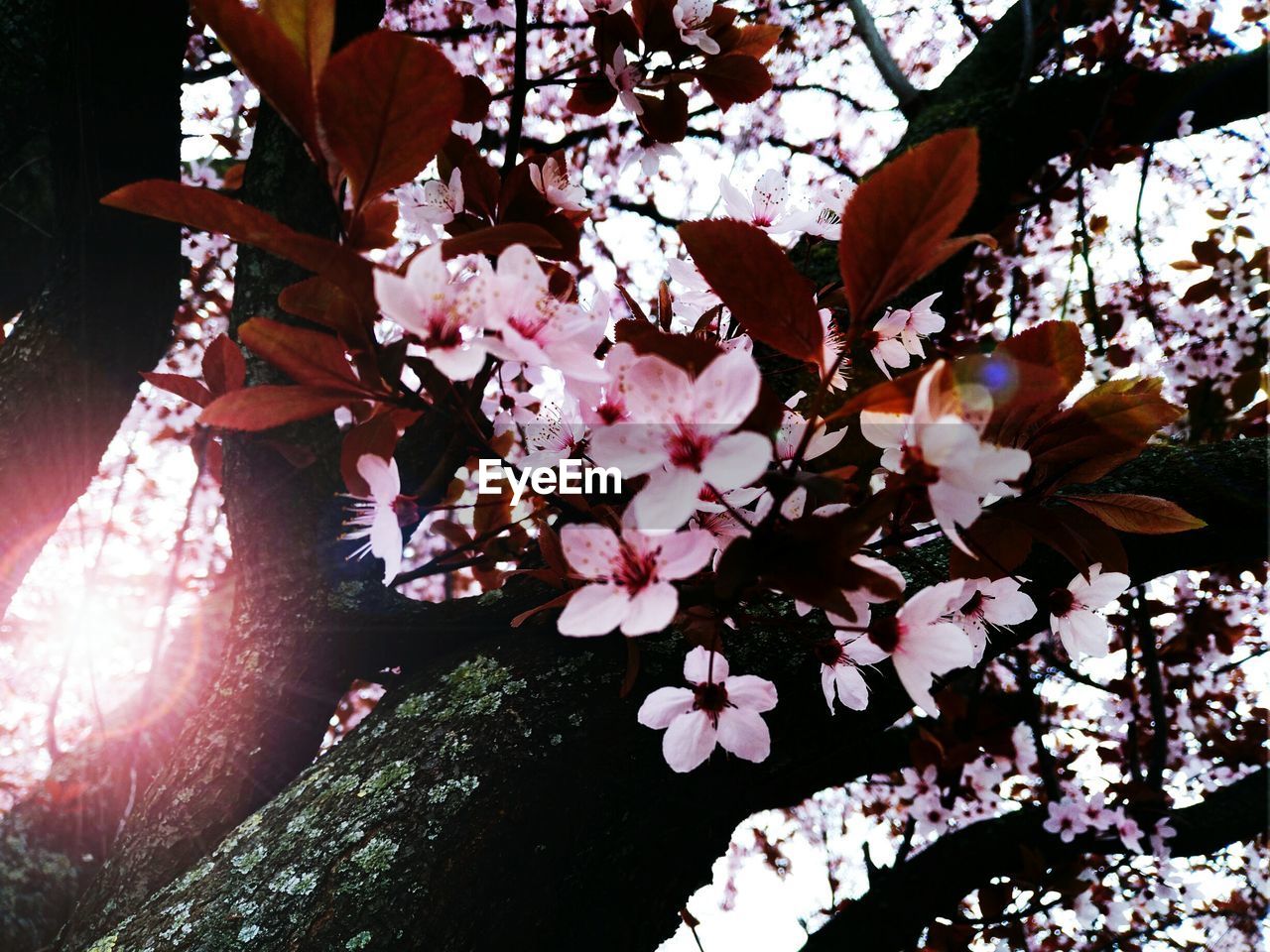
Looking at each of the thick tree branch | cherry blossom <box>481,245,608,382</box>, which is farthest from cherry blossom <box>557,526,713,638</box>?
the thick tree branch

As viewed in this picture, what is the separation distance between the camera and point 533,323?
18.5 inches

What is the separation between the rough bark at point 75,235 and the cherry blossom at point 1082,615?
1.79 meters

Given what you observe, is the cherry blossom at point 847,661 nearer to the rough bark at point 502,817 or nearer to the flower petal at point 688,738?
the flower petal at point 688,738

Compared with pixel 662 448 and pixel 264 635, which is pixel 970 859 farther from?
pixel 662 448

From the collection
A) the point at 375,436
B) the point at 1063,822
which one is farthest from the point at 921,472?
the point at 1063,822

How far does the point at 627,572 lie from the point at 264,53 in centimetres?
38

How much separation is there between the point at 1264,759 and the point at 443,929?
3857 mm

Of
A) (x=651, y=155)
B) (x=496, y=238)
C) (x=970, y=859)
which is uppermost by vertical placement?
(x=651, y=155)

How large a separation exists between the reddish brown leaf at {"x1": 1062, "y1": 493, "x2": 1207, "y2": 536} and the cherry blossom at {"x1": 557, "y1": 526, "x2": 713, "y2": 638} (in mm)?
394

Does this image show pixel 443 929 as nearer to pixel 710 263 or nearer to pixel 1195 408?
pixel 710 263

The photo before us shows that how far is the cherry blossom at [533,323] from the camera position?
0.42 meters

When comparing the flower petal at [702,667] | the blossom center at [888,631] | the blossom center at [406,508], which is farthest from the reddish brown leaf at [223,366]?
the blossom center at [888,631]

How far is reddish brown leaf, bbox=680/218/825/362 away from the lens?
1.42 ft

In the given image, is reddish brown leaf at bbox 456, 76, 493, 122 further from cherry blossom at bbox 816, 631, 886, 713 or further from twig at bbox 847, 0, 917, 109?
twig at bbox 847, 0, 917, 109
